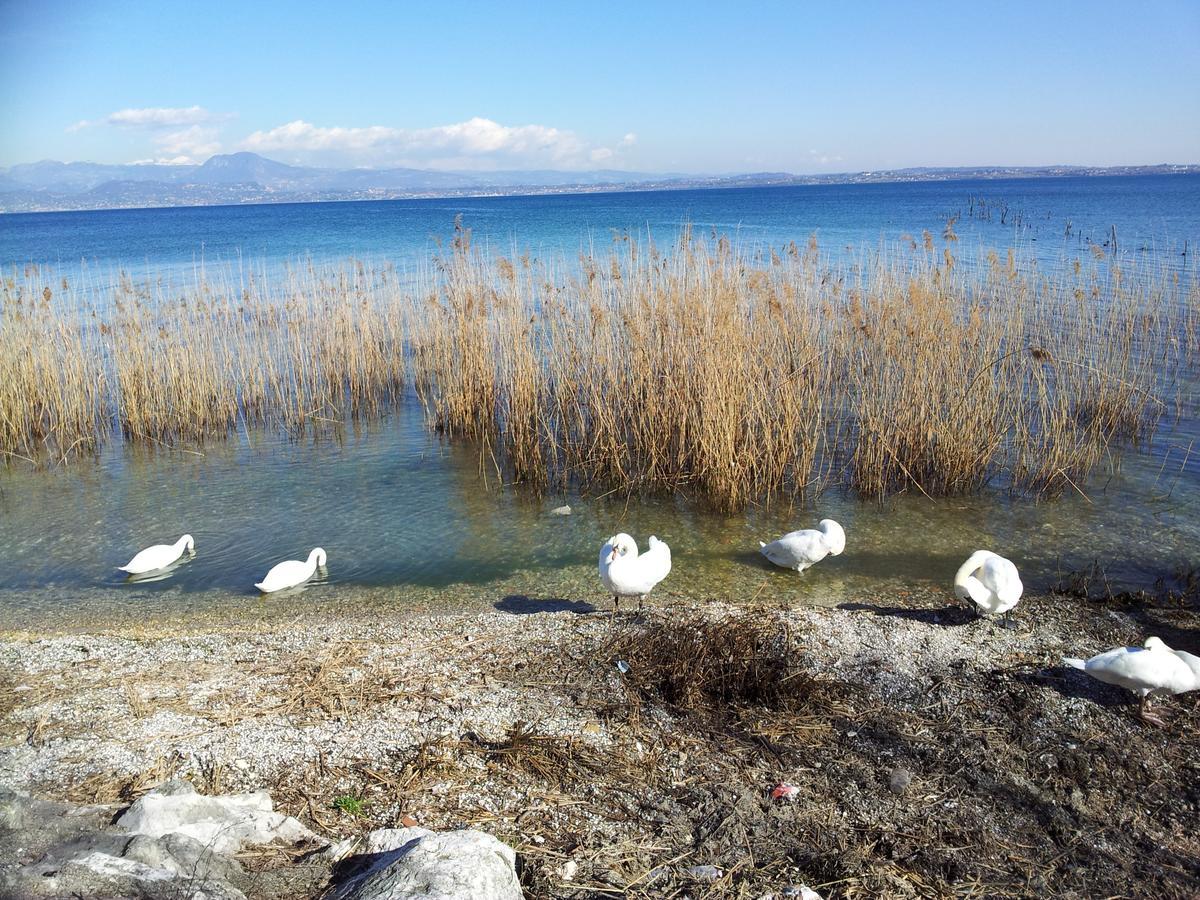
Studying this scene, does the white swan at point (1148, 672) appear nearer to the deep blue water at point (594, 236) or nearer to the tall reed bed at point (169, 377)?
the tall reed bed at point (169, 377)

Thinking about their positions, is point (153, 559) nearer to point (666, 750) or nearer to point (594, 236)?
point (666, 750)

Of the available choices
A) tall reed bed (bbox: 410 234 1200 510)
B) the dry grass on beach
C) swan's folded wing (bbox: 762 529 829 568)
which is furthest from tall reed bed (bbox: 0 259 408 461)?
swan's folded wing (bbox: 762 529 829 568)

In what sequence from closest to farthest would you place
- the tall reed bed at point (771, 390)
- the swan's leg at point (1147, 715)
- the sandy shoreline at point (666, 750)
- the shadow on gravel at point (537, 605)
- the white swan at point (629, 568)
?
the sandy shoreline at point (666, 750) < the swan's leg at point (1147, 715) < the white swan at point (629, 568) < the shadow on gravel at point (537, 605) < the tall reed bed at point (771, 390)

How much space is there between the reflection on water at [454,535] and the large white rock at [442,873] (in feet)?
12.4

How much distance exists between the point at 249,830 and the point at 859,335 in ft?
29.1

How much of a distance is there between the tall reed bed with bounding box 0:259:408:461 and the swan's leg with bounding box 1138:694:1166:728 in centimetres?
1064

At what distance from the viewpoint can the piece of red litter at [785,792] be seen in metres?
3.63

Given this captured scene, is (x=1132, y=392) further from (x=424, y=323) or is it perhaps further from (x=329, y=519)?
(x=424, y=323)

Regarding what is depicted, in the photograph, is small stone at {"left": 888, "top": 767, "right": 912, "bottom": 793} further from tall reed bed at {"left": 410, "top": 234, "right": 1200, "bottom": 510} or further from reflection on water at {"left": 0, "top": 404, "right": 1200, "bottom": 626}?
tall reed bed at {"left": 410, "top": 234, "right": 1200, "bottom": 510}

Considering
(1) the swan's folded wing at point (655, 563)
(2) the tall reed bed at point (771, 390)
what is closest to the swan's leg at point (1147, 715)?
(1) the swan's folded wing at point (655, 563)

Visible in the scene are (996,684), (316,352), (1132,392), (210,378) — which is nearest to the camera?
(996,684)

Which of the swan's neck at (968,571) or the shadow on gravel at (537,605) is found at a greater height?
the swan's neck at (968,571)

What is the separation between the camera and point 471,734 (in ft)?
13.5

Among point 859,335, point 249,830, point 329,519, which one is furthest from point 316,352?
point 249,830
